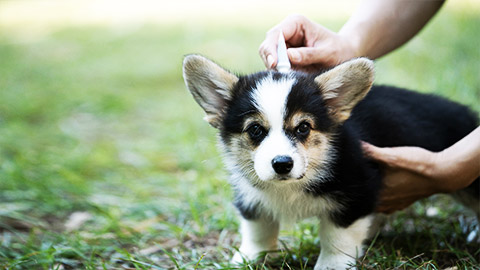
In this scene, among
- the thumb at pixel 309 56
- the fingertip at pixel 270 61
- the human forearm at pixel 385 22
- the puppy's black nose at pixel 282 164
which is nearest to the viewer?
the puppy's black nose at pixel 282 164

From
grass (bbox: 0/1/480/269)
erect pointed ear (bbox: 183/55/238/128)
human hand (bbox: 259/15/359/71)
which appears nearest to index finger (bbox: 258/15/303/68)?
human hand (bbox: 259/15/359/71)

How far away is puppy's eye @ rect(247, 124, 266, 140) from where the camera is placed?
2719mm

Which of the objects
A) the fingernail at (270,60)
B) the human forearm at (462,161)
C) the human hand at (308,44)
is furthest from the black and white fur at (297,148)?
the human forearm at (462,161)

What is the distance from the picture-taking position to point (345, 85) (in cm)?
289

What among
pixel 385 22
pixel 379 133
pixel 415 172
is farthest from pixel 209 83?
pixel 385 22

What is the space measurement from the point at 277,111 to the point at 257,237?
88 cm

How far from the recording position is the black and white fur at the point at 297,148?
2.68 metres

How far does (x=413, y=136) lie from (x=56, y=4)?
53.4ft

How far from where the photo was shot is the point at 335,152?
2871 mm

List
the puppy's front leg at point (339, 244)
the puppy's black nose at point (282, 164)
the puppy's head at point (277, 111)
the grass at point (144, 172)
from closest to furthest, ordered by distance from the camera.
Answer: the puppy's black nose at point (282, 164) → the puppy's head at point (277, 111) → the puppy's front leg at point (339, 244) → the grass at point (144, 172)

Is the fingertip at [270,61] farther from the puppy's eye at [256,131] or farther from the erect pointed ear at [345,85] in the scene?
the puppy's eye at [256,131]

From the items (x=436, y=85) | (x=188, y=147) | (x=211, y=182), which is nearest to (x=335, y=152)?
(x=211, y=182)

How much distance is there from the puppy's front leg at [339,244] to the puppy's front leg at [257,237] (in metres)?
0.36

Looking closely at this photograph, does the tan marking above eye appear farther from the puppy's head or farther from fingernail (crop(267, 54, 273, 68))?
fingernail (crop(267, 54, 273, 68))
